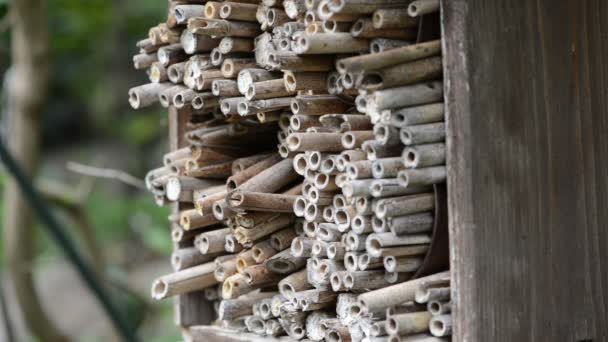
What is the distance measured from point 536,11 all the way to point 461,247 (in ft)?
1.62

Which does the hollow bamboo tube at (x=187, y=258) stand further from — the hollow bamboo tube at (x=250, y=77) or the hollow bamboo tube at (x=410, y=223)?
the hollow bamboo tube at (x=410, y=223)

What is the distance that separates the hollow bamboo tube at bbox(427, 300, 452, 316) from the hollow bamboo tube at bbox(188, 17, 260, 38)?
2.47 ft

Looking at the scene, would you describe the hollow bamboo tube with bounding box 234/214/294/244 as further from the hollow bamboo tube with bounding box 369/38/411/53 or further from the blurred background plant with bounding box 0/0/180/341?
the blurred background plant with bounding box 0/0/180/341

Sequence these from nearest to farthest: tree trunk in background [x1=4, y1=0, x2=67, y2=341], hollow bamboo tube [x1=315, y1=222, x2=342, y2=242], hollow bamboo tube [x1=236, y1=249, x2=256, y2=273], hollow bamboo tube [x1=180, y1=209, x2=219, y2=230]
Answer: hollow bamboo tube [x1=315, y1=222, x2=342, y2=242] → hollow bamboo tube [x1=236, y1=249, x2=256, y2=273] → hollow bamboo tube [x1=180, y1=209, x2=219, y2=230] → tree trunk in background [x1=4, y1=0, x2=67, y2=341]

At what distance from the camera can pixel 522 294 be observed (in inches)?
67.7

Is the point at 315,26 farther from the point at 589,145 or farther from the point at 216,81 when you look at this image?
the point at 589,145

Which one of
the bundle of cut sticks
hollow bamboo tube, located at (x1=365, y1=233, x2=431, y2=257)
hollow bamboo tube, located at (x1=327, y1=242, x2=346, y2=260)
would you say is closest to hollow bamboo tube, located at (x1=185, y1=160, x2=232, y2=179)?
the bundle of cut sticks

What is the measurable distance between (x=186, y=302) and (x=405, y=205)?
902 mm

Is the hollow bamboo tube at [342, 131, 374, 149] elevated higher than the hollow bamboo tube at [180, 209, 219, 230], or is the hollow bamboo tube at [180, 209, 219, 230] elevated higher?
the hollow bamboo tube at [342, 131, 374, 149]

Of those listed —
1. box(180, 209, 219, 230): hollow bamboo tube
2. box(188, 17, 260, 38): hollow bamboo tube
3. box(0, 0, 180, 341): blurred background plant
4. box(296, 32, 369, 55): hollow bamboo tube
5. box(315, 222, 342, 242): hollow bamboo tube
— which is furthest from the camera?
box(0, 0, 180, 341): blurred background plant

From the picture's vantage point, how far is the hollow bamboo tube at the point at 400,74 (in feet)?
5.51

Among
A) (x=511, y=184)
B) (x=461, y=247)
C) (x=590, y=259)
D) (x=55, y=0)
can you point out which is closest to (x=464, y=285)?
(x=461, y=247)

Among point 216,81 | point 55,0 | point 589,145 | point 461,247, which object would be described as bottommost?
point 461,247

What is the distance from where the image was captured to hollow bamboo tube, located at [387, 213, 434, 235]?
1.72 metres
